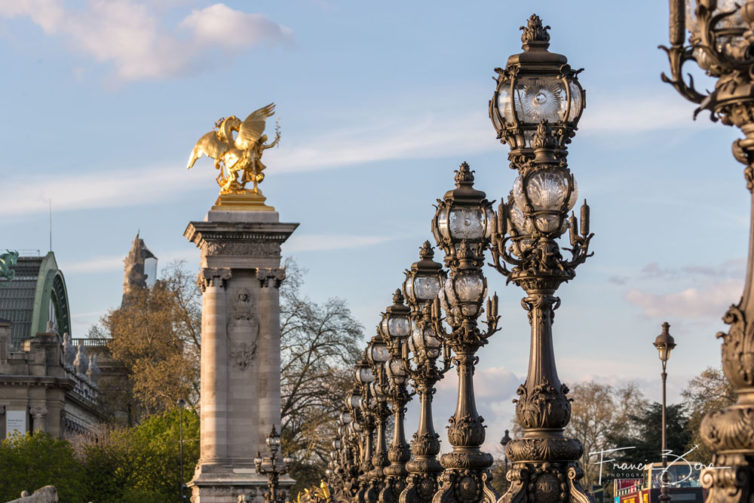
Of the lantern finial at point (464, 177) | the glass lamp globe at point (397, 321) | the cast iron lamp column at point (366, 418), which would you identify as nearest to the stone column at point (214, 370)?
the cast iron lamp column at point (366, 418)

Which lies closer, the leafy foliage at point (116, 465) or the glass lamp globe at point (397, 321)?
the glass lamp globe at point (397, 321)

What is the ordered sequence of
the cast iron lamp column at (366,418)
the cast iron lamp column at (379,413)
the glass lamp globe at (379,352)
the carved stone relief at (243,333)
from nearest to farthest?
the cast iron lamp column at (379,413)
the glass lamp globe at (379,352)
the cast iron lamp column at (366,418)
the carved stone relief at (243,333)

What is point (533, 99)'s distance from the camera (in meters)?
14.9

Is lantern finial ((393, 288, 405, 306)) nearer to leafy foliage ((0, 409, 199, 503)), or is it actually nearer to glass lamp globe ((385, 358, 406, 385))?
glass lamp globe ((385, 358, 406, 385))

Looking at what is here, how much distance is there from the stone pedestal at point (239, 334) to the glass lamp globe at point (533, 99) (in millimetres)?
50152

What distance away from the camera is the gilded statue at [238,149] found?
7075 centimetres

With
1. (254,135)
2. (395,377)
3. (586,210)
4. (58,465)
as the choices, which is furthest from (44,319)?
(586,210)

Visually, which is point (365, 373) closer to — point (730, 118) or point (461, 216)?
point (461, 216)

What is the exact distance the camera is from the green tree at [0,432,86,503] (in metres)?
87.7

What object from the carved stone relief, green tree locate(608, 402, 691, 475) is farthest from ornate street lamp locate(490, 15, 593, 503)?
the carved stone relief

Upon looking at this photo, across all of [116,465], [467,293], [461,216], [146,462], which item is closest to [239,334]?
[146,462]

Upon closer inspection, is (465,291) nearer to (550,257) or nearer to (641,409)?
(550,257)

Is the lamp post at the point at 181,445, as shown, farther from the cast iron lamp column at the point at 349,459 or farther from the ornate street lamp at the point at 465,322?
the ornate street lamp at the point at 465,322

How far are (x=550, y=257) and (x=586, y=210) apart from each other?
582mm
